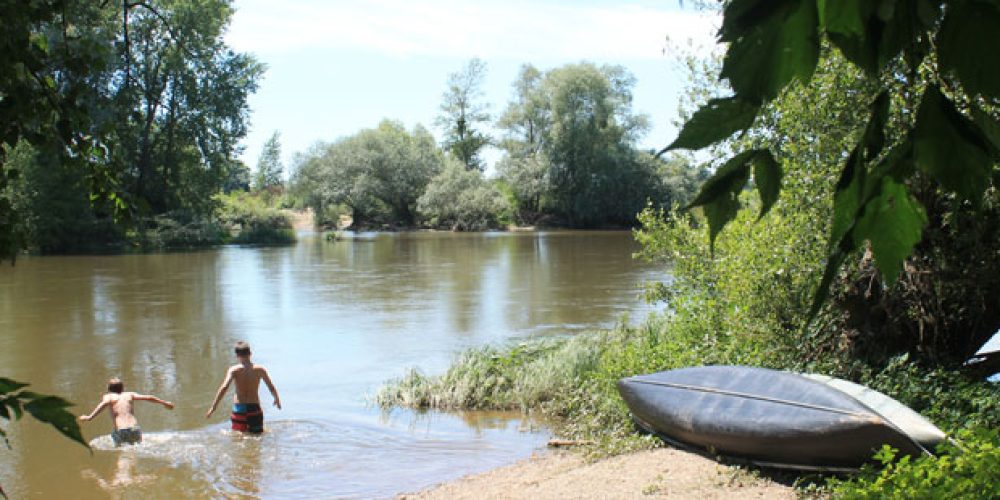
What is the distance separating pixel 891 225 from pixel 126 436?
1193 cm

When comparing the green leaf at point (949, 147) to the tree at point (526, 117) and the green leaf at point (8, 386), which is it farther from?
the tree at point (526, 117)

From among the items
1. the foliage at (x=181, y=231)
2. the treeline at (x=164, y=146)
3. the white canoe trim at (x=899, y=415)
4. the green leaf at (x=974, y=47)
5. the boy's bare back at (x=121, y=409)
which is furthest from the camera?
the foliage at (x=181, y=231)

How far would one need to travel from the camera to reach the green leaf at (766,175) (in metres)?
1.15

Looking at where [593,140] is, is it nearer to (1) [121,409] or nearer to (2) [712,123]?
(1) [121,409]

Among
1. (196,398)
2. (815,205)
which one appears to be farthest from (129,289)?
(815,205)

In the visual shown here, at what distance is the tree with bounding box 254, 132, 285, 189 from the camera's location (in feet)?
347

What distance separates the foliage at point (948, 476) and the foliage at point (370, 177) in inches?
2772

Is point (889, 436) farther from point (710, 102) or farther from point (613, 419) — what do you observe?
point (710, 102)

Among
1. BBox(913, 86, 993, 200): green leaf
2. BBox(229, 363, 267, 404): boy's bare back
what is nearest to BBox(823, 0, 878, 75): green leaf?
BBox(913, 86, 993, 200): green leaf

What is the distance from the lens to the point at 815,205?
9234 mm

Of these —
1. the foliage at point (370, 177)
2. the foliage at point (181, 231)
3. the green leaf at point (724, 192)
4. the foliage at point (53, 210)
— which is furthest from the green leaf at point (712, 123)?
the foliage at point (370, 177)

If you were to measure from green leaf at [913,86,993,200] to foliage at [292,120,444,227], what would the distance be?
245 feet

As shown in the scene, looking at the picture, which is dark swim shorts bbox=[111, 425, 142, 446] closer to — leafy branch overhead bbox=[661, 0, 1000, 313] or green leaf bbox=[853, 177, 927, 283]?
leafy branch overhead bbox=[661, 0, 1000, 313]

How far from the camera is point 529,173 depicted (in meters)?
70.9
